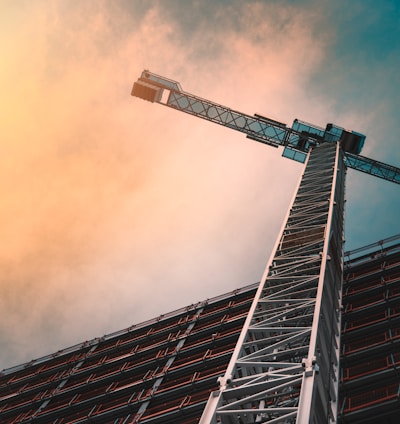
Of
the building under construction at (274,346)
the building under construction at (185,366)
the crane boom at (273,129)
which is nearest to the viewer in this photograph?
the building under construction at (274,346)

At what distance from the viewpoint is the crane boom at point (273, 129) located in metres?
51.8

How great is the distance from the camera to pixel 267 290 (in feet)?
79.3

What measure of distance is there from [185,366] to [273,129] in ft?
94.8

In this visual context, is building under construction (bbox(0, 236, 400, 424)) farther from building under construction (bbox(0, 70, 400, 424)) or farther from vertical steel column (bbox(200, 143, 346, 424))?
vertical steel column (bbox(200, 143, 346, 424))

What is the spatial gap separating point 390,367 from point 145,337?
2338 centimetres

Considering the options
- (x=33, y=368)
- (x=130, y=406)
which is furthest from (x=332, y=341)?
(x=33, y=368)

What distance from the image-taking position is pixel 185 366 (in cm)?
3678

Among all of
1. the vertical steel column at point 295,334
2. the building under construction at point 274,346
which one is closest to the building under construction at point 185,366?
the building under construction at point 274,346

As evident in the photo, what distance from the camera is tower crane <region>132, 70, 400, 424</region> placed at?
16.6m

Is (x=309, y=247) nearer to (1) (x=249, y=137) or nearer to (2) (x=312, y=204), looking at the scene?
(2) (x=312, y=204)

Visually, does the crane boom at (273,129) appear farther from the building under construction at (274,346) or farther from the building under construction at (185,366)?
the building under construction at (185,366)

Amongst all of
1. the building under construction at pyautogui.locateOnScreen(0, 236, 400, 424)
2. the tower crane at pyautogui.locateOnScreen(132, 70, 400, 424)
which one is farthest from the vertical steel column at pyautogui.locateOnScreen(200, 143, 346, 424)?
the building under construction at pyautogui.locateOnScreen(0, 236, 400, 424)

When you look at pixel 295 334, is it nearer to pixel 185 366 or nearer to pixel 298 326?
pixel 298 326

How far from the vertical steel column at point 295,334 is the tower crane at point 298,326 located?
0.03 metres
